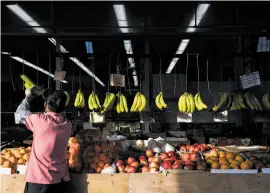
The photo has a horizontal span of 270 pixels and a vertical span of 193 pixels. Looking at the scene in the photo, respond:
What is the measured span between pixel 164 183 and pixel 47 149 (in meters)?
1.33

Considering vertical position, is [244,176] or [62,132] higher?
[62,132]

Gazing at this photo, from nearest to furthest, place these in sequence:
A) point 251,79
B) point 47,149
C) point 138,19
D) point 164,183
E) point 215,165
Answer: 1. point 47,149
2. point 164,183
3. point 215,165
4. point 251,79
5. point 138,19

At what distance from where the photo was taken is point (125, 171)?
434cm

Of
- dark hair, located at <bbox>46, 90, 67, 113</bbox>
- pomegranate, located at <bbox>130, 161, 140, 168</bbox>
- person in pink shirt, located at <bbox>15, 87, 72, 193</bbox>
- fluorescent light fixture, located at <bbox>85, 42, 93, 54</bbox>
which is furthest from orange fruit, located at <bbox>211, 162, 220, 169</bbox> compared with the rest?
fluorescent light fixture, located at <bbox>85, 42, 93, 54</bbox>

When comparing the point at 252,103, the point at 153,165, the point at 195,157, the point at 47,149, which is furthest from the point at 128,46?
the point at 47,149

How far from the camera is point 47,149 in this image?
12.1ft

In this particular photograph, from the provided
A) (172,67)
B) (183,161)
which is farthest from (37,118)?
(172,67)

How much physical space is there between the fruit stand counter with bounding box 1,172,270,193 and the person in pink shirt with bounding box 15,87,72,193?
524 mm

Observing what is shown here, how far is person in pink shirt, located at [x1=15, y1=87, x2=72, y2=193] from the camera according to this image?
3.67m

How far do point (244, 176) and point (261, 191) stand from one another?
0.24 m

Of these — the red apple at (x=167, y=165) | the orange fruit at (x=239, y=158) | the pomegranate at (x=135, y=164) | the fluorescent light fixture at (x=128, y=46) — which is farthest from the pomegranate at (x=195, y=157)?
the fluorescent light fixture at (x=128, y=46)

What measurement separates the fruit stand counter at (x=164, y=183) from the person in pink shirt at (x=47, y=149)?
52cm

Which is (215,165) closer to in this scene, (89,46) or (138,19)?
(138,19)

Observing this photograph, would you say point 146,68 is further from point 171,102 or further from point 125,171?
point 125,171
